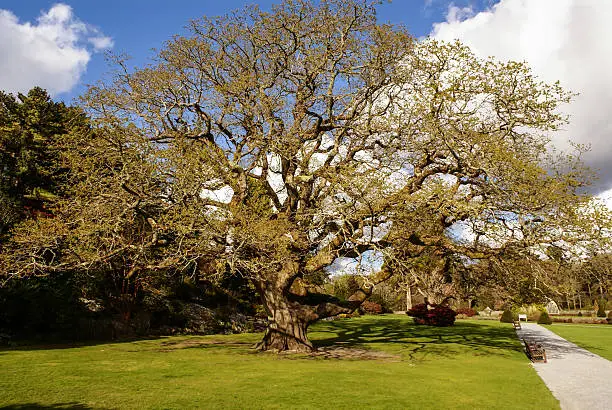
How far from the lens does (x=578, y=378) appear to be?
1318cm

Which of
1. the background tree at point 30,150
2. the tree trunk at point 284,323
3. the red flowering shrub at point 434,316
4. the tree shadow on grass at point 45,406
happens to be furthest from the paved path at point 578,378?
the background tree at point 30,150

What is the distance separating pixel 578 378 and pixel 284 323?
410 inches

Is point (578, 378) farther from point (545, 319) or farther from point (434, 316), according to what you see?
point (545, 319)

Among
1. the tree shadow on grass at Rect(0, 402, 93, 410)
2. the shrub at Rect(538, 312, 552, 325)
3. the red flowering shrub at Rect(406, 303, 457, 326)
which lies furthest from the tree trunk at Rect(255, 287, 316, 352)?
the shrub at Rect(538, 312, 552, 325)

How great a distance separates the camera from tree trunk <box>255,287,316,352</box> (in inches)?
695

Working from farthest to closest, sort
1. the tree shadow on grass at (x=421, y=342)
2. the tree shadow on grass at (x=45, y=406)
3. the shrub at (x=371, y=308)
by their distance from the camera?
the shrub at (x=371, y=308) < the tree shadow on grass at (x=421, y=342) < the tree shadow on grass at (x=45, y=406)

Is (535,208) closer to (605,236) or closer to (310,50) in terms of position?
(605,236)

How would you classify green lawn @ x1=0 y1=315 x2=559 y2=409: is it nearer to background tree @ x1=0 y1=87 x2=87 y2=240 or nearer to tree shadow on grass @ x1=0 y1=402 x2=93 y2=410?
tree shadow on grass @ x1=0 y1=402 x2=93 y2=410

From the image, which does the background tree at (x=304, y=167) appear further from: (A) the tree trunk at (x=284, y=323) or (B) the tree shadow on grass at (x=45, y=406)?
(B) the tree shadow on grass at (x=45, y=406)

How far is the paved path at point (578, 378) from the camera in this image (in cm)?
1005

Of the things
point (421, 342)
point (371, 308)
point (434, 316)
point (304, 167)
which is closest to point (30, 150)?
point (304, 167)

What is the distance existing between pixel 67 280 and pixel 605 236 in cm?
2135

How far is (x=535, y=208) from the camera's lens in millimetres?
14289

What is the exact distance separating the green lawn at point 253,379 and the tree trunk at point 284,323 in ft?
3.73
